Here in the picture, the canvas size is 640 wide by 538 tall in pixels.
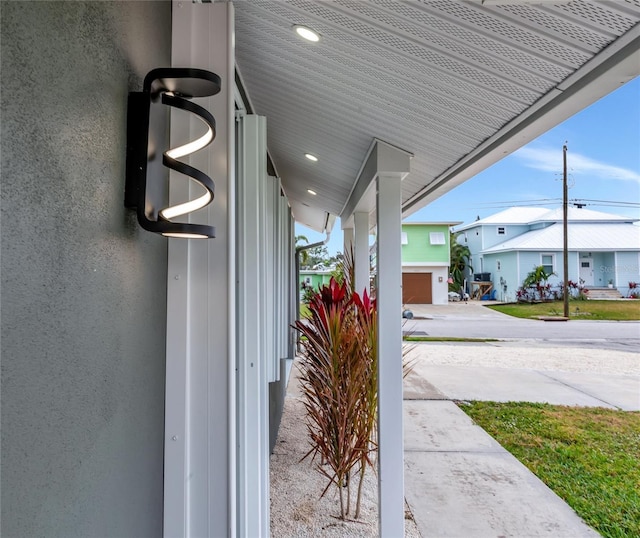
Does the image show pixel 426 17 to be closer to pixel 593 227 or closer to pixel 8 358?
pixel 8 358

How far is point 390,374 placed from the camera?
238 centimetres

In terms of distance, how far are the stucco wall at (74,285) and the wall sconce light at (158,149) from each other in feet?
0.12

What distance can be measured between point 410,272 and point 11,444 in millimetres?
20473

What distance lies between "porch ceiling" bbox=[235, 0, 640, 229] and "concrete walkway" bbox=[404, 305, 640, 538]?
2.35 metres

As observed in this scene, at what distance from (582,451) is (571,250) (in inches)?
895

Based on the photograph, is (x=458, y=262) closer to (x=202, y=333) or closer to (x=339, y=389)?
(x=339, y=389)

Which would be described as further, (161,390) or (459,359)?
(459,359)

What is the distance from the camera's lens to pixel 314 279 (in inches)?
813

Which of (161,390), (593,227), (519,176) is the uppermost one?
(519,176)

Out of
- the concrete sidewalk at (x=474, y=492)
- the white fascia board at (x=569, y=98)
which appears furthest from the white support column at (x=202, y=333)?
the concrete sidewalk at (x=474, y=492)

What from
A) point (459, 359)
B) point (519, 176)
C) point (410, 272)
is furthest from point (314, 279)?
point (519, 176)

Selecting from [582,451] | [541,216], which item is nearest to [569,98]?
[582,451]

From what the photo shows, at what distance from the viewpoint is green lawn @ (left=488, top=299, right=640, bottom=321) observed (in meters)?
16.5

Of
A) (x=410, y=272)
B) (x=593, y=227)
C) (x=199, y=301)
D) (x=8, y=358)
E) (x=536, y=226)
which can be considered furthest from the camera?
(x=536, y=226)
